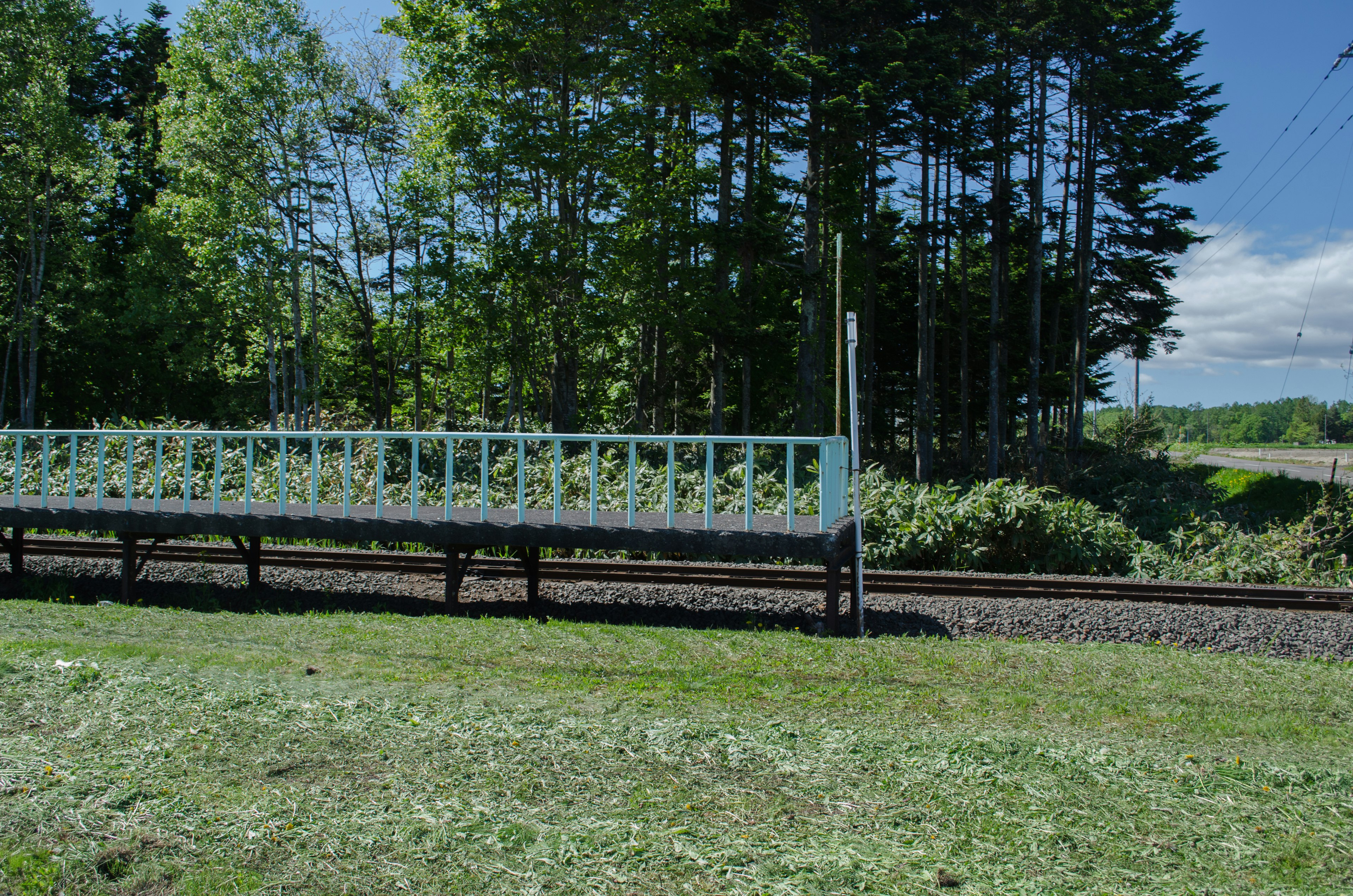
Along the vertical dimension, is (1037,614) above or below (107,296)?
below

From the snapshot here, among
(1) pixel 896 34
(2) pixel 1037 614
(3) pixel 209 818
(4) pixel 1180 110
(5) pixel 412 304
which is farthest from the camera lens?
(4) pixel 1180 110

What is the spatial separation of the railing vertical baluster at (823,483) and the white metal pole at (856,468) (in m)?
0.24

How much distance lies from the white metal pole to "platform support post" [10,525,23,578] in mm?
10644

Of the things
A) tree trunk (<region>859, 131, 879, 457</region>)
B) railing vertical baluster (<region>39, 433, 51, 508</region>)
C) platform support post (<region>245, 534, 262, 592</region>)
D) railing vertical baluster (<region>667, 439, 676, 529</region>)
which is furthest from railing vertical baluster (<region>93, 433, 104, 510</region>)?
tree trunk (<region>859, 131, 879, 457</region>)

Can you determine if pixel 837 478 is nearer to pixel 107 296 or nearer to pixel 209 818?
pixel 209 818

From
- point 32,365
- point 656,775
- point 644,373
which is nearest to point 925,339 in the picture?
point 644,373

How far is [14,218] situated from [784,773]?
3063 centimetres

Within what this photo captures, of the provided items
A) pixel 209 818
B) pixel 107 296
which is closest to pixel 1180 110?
pixel 209 818

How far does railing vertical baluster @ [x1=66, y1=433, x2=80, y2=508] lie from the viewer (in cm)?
941

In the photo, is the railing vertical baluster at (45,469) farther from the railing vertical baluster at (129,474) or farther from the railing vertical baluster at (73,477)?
the railing vertical baluster at (129,474)

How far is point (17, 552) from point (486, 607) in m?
6.91

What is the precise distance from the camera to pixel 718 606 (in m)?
9.43

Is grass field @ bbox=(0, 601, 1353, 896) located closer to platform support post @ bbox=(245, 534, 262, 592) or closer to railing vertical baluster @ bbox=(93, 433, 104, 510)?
platform support post @ bbox=(245, 534, 262, 592)

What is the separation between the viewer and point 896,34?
65.4ft
